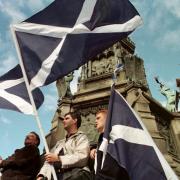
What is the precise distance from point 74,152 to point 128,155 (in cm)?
69

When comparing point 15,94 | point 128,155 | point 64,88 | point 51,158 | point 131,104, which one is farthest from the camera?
point 64,88

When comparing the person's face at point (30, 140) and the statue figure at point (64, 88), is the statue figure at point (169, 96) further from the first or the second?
the person's face at point (30, 140)

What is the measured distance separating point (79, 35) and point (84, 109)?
27.3ft

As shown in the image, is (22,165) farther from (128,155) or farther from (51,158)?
(128,155)

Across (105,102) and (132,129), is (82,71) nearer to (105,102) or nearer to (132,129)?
(105,102)

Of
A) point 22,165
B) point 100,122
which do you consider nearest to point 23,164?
point 22,165

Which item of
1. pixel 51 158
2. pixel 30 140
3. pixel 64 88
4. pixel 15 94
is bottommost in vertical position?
pixel 51 158

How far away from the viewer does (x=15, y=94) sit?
4.86 metres

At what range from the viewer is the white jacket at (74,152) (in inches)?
150

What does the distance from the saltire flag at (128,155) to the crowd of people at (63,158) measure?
0.58 ft

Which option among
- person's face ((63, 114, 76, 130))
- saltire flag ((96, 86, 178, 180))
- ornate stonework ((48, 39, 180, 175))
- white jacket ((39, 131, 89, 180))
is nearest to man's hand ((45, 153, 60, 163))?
white jacket ((39, 131, 89, 180))

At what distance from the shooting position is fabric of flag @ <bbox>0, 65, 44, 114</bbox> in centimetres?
460

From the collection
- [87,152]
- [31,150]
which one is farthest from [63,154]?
[31,150]

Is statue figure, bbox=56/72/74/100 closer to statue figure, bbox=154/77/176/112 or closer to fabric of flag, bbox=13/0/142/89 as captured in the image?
statue figure, bbox=154/77/176/112
